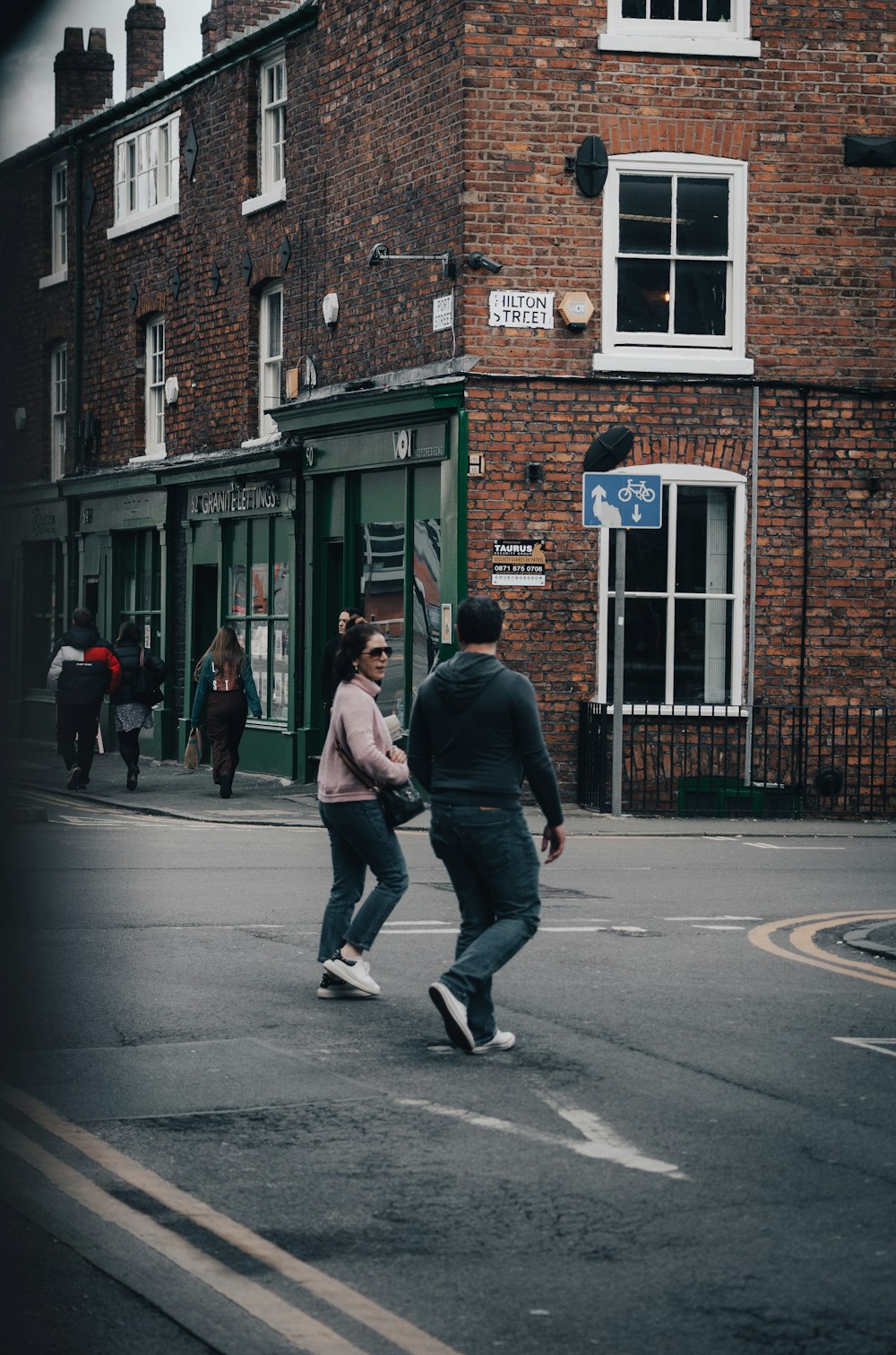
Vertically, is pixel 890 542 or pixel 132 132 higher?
pixel 132 132

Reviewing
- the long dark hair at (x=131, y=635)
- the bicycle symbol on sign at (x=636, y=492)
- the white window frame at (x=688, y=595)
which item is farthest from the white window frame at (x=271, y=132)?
the bicycle symbol on sign at (x=636, y=492)

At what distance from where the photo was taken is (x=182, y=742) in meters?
25.9

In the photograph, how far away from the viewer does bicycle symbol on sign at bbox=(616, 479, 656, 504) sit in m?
17.5

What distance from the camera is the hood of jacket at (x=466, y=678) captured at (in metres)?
7.79

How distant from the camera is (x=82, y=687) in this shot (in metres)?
21.1

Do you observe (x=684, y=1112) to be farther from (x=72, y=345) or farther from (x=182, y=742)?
(x=72, y=345)

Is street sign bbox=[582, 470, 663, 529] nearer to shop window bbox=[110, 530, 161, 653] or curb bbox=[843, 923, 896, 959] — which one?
curb bbox=[843, 923, 896, 959]

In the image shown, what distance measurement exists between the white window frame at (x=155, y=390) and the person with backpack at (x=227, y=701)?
24.4ft

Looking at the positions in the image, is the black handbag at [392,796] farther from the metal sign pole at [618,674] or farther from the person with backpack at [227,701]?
the person with backpack at [227,701]

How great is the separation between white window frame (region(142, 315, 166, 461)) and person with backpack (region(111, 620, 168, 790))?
218 inches

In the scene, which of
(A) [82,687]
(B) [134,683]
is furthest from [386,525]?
(A) [82,687]

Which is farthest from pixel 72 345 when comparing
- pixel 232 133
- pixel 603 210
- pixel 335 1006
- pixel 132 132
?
pixel 335 1006

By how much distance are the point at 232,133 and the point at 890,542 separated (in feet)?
34.0

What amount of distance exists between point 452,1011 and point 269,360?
17.3 meters
